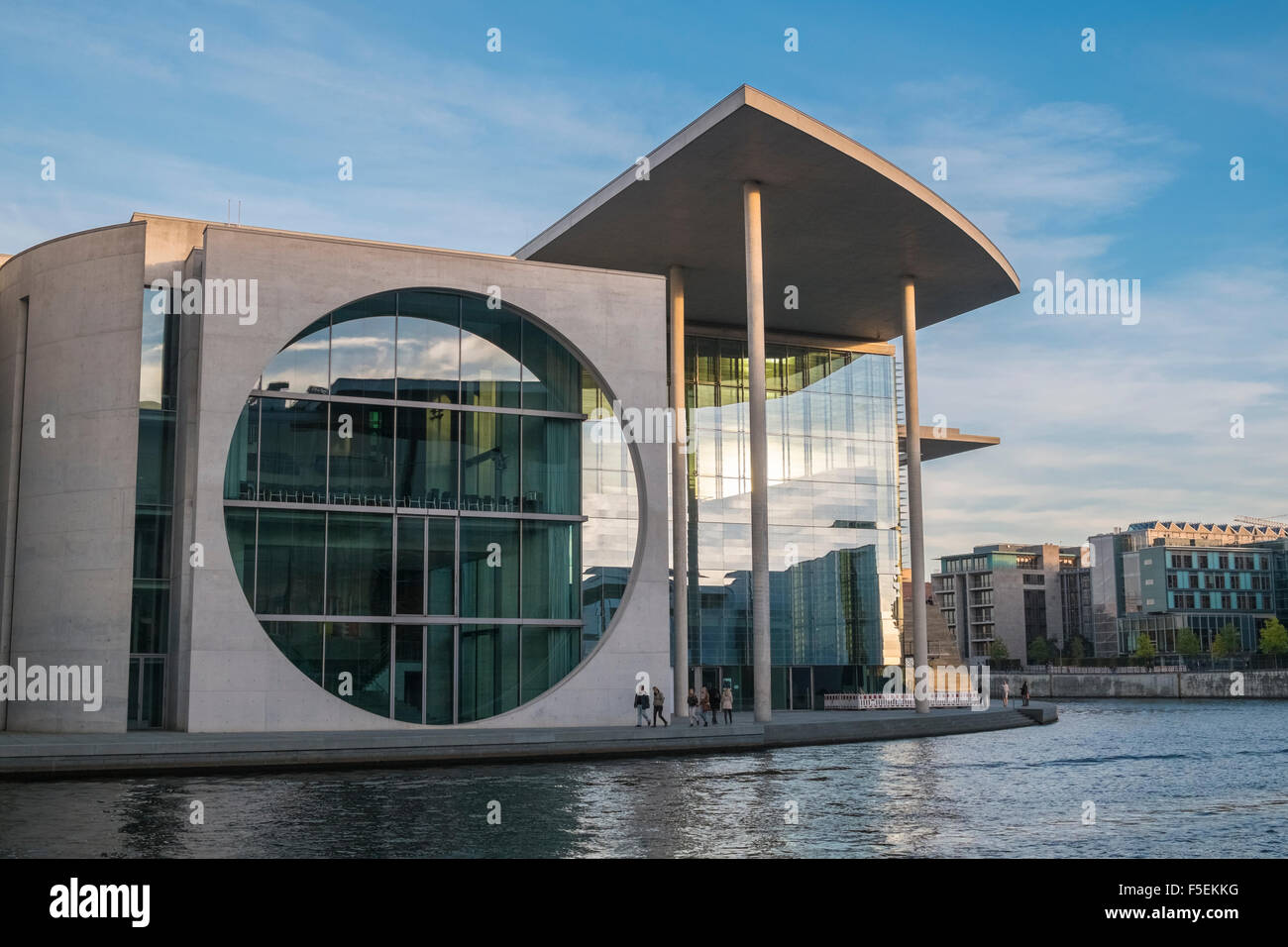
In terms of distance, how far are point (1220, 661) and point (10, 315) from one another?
8558 cm

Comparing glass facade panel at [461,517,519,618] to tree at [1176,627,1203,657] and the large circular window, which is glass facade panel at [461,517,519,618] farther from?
tree at [1176,627,1203,657]

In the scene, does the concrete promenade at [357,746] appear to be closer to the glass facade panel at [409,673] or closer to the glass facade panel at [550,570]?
the glass facade panel at [409,673]

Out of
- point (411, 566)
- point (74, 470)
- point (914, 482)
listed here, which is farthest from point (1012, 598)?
point (74, 470)

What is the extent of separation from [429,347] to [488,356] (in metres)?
1.35

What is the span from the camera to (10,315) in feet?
95.9

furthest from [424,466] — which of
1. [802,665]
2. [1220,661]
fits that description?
[1220,661]

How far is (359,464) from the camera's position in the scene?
27.4m

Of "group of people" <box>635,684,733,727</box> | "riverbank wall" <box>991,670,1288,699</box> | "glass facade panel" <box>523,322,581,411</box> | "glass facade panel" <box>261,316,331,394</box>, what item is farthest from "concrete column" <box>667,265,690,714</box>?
"riverbank wall" <box>991,670,1288,699</box>

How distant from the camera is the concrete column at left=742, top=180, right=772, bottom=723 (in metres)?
31.2

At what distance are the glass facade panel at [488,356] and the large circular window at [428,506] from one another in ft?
0.11

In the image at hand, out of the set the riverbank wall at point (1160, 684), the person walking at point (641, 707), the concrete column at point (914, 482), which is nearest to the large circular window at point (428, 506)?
the person walking at point (641, 707)

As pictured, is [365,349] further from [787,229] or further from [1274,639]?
[1274,639]

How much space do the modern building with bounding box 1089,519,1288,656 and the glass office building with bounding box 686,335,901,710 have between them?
84.0 meters
